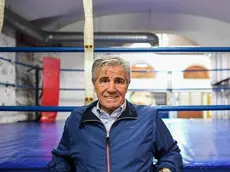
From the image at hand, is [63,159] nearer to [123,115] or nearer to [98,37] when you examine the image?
[123,115]

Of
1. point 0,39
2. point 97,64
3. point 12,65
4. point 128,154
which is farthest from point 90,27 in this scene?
point 12,65

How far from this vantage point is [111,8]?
560cm

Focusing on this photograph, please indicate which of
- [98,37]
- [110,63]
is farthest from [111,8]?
[110,63]

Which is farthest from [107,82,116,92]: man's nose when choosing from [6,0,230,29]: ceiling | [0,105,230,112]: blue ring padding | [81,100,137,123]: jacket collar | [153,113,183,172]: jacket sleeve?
[6,0,230,29]: ceiling

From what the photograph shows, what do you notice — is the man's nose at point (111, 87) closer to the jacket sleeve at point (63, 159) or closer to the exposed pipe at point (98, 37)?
the jacket sleeve at point (63, 159)

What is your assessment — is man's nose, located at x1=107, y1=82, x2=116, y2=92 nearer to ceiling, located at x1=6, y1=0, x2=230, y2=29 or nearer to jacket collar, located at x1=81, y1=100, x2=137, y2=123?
jacket collar, located at x1=81, y1=100, x2=137, y2=123

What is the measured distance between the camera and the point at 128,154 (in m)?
1.06

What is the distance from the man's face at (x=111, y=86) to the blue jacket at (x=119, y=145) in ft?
0.19

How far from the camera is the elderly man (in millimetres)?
1060

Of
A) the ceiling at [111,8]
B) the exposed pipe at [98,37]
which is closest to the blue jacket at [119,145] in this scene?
the ceiling at [111,8]

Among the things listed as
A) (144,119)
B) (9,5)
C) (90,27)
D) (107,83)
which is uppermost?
(9,5)

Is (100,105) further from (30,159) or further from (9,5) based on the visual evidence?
(9,5)

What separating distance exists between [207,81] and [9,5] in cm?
665

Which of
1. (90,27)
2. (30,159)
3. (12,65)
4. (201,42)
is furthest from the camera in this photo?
(201,42)
